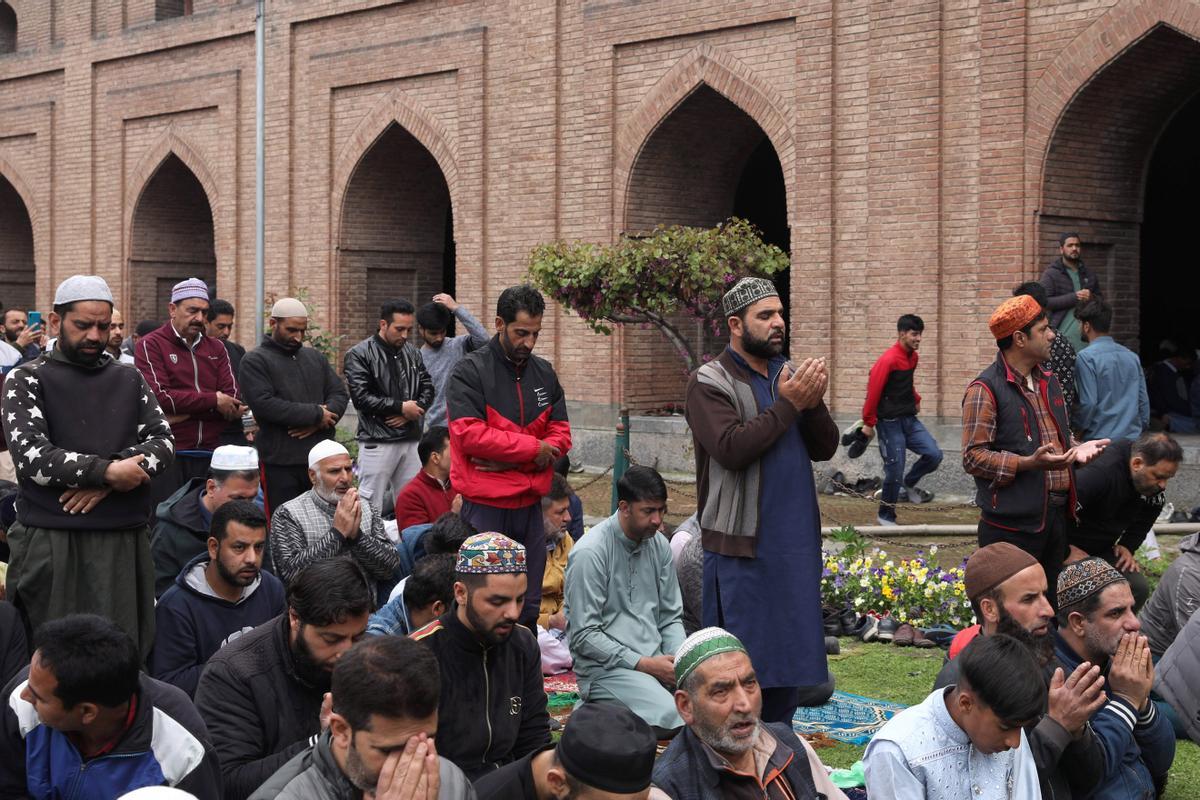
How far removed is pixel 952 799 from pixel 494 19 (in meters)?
14.5

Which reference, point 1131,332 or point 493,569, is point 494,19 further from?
point 493,569

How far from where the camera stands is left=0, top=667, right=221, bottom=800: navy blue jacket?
12.5 ft

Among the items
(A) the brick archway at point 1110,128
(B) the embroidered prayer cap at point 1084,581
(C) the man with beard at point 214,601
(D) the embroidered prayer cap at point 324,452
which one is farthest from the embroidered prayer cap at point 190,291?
(A) the brick archway at point 1110,128

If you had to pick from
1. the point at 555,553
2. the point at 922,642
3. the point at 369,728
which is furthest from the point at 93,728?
the point at 922,642

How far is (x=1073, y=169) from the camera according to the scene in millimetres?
13375

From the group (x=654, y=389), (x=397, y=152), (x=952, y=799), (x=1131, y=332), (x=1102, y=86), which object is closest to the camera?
(x=952, y=799)

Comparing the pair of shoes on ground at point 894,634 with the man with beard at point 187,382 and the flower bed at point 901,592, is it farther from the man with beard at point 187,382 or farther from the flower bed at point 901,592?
the man with beard at point 187,382

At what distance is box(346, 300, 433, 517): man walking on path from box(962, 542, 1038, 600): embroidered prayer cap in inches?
184

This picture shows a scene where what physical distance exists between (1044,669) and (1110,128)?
9.81 m

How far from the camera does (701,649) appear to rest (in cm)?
422

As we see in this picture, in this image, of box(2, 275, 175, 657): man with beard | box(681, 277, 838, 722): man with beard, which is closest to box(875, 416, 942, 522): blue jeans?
box(681, 277, 838, 722): man with beard

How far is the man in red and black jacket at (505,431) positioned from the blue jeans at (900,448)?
20.7ft

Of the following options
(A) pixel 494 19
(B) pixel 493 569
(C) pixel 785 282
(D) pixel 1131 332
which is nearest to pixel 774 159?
(C) pixel 785 282

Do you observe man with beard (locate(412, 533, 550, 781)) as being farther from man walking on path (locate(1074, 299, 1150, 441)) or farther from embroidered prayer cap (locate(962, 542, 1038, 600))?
man walking on path (locate(1074, 299, 1150, 441))
